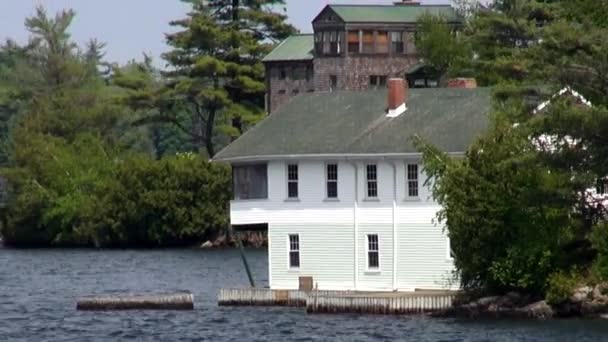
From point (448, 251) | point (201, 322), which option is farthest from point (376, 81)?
point (201, 322)

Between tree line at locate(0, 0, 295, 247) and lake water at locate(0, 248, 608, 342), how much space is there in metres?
30.8

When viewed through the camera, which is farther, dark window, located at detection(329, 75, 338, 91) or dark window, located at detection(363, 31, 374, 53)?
dark window, located at detection(329, 75, 338, 91)

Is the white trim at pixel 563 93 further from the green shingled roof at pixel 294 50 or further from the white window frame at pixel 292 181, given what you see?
the green shingled roof at pixel 294 50

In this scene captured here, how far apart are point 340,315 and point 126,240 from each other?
72.1m

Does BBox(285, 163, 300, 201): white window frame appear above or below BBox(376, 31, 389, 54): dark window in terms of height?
below

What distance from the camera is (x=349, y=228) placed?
7312cm

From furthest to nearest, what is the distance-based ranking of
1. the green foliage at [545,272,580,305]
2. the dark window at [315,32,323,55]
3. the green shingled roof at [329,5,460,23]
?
the dark window at [315,32,323,55]
the green shingled roof at [329,5,460,23]
the green foliage at [545,272,580,305]

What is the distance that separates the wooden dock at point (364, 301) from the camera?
68.2 meters

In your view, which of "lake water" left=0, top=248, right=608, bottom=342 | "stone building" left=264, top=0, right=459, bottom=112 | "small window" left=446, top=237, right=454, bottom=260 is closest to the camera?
"lake water" left=0, top=248, right=608, bottom=342

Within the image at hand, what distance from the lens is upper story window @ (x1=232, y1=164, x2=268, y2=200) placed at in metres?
75.6

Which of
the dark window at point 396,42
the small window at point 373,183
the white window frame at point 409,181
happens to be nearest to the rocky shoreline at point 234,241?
the dark window at point 396,42

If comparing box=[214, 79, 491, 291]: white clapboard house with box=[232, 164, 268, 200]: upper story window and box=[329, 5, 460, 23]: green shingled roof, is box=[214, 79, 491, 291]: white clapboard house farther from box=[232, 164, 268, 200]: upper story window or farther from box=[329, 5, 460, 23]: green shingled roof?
box=[329, 5, 460, 23]: green shingled roof

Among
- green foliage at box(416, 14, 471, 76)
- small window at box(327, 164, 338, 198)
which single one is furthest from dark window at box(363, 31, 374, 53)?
small window at box(327, 164, 338, 198)

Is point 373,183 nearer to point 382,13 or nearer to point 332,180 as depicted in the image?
point 332,180
